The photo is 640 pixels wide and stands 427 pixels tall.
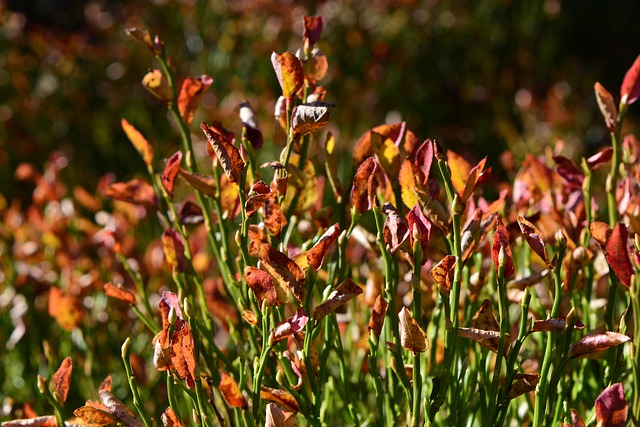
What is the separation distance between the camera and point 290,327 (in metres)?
0.90

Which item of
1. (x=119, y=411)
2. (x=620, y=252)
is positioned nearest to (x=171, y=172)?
(x=119, y=411)

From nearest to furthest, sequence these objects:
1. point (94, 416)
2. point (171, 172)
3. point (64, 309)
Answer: point (94, 416) → point (171, 172) → point (64, 309)

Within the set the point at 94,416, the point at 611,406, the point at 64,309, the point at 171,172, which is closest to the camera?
the point at 611,406

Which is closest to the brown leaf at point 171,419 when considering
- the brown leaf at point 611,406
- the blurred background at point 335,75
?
the brown leaf at point 611,406

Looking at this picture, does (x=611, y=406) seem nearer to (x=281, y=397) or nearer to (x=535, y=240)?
(x=535, y=240)

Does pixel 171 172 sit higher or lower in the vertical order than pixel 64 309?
higher

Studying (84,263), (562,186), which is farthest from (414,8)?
(562,186)

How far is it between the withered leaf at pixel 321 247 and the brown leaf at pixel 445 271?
117mm

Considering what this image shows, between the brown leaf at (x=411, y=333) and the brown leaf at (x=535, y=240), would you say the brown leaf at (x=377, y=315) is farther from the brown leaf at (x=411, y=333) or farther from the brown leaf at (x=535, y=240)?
the brown leaf at (x=535, y=240)

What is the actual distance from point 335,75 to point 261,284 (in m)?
3.60

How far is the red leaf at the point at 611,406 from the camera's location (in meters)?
0.84

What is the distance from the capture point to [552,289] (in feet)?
3.73

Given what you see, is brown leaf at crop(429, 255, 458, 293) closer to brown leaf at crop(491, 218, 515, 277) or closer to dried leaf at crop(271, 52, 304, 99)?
brown leaf at crop(491, 218, 515, 277)

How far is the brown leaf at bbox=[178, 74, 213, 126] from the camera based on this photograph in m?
1.17
